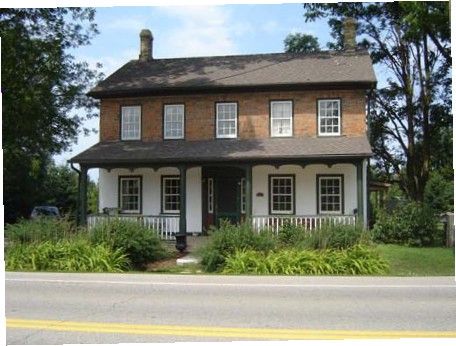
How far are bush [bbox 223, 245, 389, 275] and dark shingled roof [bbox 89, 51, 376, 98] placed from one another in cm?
882

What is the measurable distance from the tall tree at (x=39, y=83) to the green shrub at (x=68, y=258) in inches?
358

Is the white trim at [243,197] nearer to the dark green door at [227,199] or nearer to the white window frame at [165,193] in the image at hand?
the dark green door at [227,199]

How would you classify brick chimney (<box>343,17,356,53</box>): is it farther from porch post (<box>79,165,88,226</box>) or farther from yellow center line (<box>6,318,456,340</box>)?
yellow center line (<box>6,318,456,340</box>)

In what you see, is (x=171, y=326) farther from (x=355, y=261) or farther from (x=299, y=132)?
(x=299, y=132)

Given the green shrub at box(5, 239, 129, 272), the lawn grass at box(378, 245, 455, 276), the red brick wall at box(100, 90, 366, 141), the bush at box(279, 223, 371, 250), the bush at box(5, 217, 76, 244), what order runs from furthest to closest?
the red brick wall at box(100, 90, 366, 141)
the bush at box(5, 217, 76, 244)
the bush at box(279, 223, 371, 250)
the green shrub at box(5, 239, 129, 272)
the lawn grass at box(378, 245, 455, 276)

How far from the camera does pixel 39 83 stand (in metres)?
25.8

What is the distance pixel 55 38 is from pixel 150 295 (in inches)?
713

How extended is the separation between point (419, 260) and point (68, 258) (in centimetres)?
980

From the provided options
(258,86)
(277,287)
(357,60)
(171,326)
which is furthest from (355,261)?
(357,60)

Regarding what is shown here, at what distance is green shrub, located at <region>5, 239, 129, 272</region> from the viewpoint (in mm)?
14703

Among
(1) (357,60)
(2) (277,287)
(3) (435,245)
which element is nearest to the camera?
(2) (277,287)

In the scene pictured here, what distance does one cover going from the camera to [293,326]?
7.34 meters

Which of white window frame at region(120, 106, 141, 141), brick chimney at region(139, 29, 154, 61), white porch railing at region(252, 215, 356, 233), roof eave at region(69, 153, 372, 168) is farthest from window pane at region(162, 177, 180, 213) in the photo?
brick chimney at region(139, 29, 154, 61)

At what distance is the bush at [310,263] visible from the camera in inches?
551
